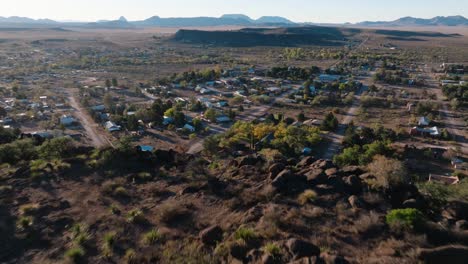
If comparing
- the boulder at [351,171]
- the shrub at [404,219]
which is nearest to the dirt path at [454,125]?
the boulder at [351,171]

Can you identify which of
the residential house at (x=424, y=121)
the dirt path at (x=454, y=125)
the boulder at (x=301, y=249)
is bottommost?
the dirt path at (x=454, y=125)

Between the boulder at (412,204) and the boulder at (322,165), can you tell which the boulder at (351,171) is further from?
the boulder at (412,204)

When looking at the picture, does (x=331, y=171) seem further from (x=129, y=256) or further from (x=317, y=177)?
(x=129, y=256)

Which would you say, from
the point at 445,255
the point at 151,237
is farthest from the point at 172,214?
the point at 445,255

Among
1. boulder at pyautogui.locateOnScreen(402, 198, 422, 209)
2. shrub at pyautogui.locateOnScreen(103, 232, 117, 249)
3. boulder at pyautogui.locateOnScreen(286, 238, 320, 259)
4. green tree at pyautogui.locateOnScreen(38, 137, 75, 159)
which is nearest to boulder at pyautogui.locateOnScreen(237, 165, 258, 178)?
boulder at pyautogui.locateOnScreen(402, 198, 422, 209)

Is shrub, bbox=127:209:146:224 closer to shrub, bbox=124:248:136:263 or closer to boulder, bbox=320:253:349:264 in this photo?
shrub, bbox=124:248:136:263
